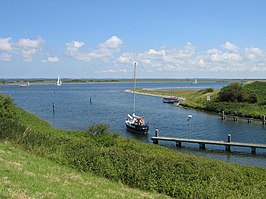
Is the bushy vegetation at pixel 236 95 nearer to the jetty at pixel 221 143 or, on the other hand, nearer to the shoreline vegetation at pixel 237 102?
the shoreline vegetation at pixel 237 102

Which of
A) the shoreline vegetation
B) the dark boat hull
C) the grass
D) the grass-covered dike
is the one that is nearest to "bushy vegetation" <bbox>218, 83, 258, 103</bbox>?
the shoreline vegetation

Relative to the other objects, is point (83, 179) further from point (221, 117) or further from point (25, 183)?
point (221, 117)

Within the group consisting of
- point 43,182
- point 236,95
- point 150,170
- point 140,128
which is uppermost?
point 43,182

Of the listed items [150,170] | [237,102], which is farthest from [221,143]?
[237,102]

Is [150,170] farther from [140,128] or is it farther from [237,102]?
[237,102]

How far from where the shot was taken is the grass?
35.0 feet

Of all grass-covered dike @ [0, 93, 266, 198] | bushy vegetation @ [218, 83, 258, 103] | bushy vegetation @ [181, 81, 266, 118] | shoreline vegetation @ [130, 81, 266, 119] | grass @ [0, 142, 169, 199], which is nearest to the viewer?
grass @ [0, 142, 169, 199]

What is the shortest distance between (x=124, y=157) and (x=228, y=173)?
552cm

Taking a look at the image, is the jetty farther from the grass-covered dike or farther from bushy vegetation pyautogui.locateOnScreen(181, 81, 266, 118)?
bushy vegetation pyautogui.locateOnScreen(181, 81, 266, 118)

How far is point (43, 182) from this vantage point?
12.2 metres

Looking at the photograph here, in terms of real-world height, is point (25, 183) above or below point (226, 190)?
above

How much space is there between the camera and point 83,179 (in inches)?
590

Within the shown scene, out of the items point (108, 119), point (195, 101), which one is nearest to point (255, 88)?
point (195, 101)

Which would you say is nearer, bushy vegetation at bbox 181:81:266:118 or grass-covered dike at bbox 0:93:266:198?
grass-covered dike at bbox 0:93:266:198
